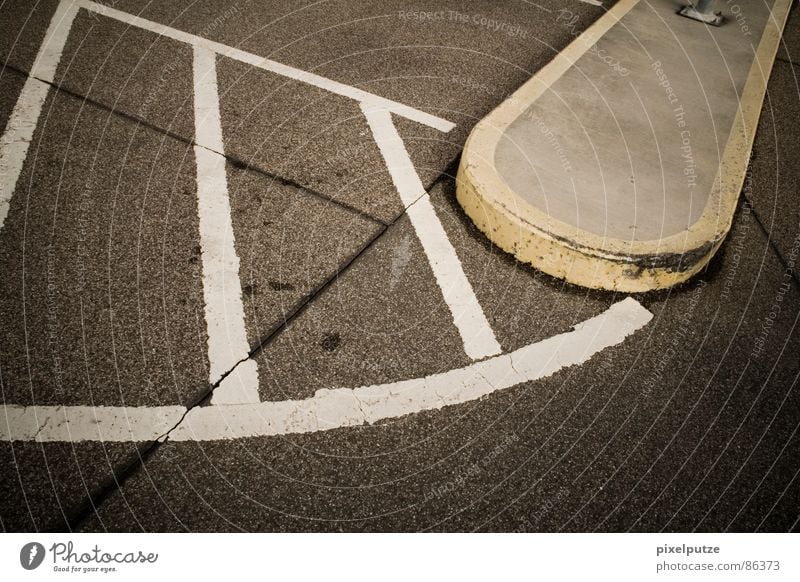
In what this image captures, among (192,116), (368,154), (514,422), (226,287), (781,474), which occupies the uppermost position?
(192,116)

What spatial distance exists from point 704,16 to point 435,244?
4144 millimetres

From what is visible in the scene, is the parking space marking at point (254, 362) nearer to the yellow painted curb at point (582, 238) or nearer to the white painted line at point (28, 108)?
the white painted line at point (28, 108)

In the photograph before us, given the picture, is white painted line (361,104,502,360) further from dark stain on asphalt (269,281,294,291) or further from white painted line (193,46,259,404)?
white painted line (193,46,259,404)

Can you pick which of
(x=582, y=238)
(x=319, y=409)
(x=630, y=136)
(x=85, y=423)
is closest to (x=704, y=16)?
(x=630, y=136)

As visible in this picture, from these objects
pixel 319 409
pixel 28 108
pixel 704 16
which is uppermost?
pixel 704 16

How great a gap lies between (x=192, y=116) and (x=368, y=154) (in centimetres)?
116

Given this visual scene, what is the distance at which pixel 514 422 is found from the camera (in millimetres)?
2098

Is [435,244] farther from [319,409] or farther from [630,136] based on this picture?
[630,136]

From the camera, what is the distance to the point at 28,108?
3184 mm

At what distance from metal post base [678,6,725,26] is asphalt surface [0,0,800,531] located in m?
2.05

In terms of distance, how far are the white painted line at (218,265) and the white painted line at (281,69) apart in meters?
0.52

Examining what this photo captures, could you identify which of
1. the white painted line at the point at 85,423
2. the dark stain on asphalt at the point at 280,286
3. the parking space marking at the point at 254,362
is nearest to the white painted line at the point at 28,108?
the parking space marking at the point at 254,362

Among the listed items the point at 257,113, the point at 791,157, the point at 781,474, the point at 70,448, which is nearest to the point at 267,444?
the point at 70,448

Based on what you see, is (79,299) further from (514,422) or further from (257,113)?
(514,422)
